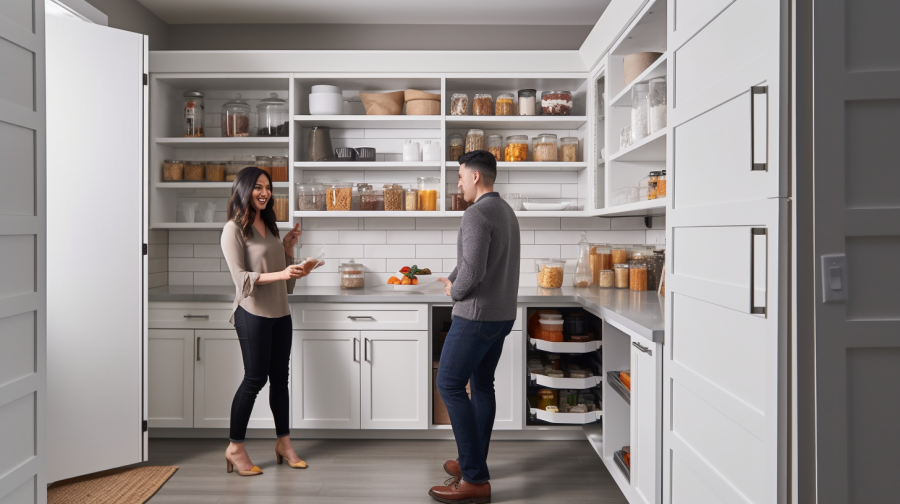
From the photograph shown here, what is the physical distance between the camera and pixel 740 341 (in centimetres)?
142

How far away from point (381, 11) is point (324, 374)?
233cm

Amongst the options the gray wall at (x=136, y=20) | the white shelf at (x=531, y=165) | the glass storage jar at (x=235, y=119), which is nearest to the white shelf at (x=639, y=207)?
the white shelf at (x=531, y=165)

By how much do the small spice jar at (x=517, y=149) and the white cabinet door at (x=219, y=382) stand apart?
6.60 ft

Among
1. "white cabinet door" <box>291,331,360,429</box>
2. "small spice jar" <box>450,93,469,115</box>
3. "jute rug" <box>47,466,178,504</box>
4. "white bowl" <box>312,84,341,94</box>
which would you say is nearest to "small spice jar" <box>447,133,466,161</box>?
"small spice jar" <box>450,93,469,115</box>

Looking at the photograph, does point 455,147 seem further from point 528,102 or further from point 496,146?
point 528,102

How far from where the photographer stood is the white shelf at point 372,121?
12.0ft

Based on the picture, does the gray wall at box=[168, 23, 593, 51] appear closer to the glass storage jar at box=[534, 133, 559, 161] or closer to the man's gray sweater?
the glass storage jar at box=[534, 133, 559, 161]

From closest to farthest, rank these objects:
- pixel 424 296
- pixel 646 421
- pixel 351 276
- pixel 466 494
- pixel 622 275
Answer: pixel 646 421, pixel 466 494, pixel 424 296, pixel 622 275, pixel 351 276

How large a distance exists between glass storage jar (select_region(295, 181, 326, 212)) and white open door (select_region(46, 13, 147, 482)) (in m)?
1.02

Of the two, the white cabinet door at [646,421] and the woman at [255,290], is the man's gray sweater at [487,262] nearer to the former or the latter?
the white cabinet door at [646,421]

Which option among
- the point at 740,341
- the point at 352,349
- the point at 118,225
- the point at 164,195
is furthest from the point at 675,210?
the point at 164,195

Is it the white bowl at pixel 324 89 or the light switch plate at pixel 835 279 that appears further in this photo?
the white bowl at pixel 324 89

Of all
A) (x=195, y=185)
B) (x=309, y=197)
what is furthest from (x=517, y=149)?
(x=195, y=185)

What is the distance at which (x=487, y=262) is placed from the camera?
2449 millimetres
